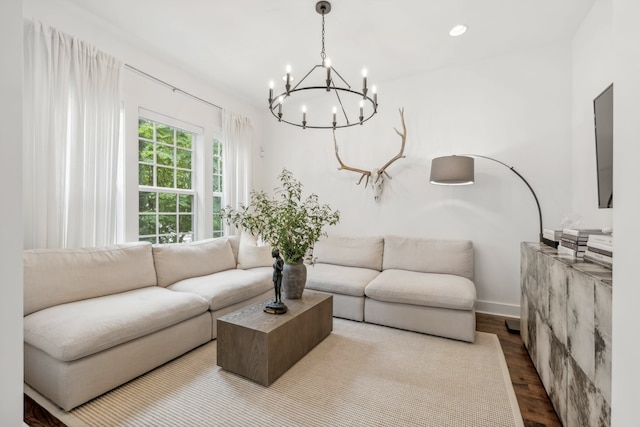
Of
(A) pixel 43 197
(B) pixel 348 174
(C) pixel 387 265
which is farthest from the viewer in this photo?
(B) pixel 348 174

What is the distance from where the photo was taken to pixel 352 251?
144 inches

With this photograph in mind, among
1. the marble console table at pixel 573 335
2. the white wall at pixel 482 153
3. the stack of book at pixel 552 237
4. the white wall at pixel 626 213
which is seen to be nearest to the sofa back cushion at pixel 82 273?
the white wall at pixel 482 153

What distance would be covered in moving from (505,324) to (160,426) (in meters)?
3.04

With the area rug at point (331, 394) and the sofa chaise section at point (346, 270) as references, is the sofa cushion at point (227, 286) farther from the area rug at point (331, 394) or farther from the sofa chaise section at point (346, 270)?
the sofa chaise section at point (346, 270)

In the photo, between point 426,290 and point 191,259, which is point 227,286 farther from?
point 426,290

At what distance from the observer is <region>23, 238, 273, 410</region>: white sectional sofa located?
1.66m

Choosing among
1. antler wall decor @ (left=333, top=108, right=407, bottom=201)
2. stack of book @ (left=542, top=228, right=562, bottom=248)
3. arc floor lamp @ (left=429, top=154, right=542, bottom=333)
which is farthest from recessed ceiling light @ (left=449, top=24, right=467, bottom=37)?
stack of book @ (left=542, top=228, right=562, bottom=248)

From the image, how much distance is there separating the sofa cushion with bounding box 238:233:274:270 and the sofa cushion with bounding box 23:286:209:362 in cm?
112

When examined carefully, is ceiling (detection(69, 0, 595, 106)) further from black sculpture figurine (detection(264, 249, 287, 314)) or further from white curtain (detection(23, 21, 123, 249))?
black sculpture figurine (detection(264, 249, 287, 314))

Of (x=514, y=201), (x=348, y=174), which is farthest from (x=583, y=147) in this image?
(x=348, y=174)

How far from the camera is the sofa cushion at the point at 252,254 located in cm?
346

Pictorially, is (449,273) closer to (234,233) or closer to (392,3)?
(392,3)

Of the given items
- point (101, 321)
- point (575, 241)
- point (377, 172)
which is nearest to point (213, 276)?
point (101, 321)

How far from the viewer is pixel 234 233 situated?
4.24 metres
